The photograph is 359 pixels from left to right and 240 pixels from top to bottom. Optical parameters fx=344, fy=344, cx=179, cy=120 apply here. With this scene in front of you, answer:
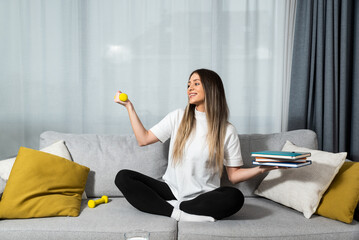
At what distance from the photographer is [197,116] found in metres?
2.19

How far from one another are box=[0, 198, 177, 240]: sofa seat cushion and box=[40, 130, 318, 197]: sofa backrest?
0.41m

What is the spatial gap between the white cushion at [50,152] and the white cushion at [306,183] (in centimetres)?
120

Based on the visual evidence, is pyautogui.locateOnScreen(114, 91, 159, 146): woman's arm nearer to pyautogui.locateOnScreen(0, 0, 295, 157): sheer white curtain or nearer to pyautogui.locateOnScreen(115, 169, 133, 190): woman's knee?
pyautogui.locateOnScreen(115, 169, 133, 190): woman's knee

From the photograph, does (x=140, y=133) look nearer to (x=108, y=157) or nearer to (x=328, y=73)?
(x=108, y=157)

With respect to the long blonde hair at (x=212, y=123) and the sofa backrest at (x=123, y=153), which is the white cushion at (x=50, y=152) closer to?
the sofa backrest at (x=123, y=153)

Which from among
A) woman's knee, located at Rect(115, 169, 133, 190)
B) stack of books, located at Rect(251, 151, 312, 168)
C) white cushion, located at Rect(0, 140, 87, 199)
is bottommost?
woman's knee, located at Rect(115, 169, 133, 190)

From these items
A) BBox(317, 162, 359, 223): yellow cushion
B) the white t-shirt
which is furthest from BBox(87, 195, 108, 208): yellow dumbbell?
BBox(317, 162, 359, 223): yellow cushion

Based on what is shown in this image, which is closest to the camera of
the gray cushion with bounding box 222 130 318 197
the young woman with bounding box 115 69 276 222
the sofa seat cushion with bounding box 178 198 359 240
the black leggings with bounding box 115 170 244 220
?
the sofa seat cushion with bounding box 178 198 359 240

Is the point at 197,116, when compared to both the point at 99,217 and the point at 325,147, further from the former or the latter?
the point at 325,147

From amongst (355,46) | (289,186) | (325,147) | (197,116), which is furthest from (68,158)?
(355,46)

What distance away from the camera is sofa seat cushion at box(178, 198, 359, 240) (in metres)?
1.67

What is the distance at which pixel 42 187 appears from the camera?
1.91 meters

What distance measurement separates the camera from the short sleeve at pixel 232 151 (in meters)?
2.11

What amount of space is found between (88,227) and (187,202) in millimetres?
544
